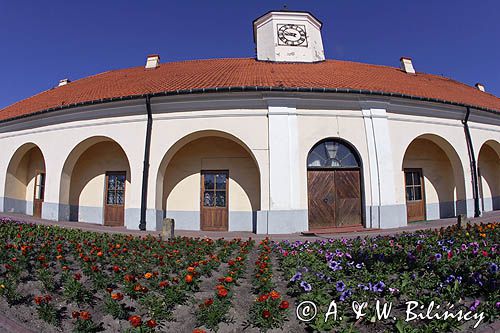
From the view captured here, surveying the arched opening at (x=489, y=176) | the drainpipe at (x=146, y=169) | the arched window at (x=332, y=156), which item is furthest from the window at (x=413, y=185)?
the drainpipe at (x=146, y=169)

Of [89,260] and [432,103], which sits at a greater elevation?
[432,103]

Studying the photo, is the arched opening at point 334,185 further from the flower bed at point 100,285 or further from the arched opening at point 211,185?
the flower bed at point 100,285

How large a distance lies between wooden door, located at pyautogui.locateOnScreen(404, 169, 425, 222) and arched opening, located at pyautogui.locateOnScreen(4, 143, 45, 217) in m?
16.5

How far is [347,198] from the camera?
382 inches

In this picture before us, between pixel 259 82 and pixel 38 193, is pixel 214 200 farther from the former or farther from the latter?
pixel 38 193

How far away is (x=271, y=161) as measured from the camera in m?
8.98

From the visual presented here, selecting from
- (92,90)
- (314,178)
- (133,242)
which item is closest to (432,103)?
(314,178)

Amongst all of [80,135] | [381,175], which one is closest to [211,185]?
[80,135]

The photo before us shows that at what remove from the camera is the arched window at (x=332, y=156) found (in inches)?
384

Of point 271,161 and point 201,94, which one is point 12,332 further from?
point 201,94

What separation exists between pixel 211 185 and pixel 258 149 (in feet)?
8.21

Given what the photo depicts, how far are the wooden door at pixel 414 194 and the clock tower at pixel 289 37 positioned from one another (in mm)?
7762

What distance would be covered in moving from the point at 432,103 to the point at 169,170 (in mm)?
10572

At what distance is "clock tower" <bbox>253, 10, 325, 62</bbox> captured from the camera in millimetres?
14562
